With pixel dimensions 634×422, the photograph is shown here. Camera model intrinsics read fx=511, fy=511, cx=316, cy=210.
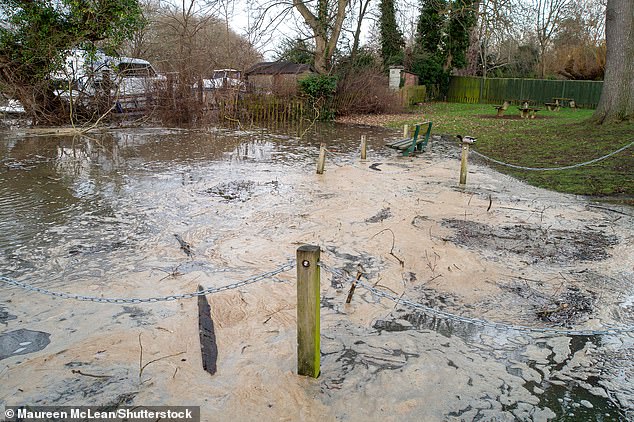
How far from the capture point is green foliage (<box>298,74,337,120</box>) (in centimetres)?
2434

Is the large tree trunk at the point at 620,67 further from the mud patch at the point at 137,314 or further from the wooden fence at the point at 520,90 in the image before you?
the mud patch at the point at 137,314

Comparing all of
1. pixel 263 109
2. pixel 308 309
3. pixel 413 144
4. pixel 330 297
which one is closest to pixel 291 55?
pixel 263 109

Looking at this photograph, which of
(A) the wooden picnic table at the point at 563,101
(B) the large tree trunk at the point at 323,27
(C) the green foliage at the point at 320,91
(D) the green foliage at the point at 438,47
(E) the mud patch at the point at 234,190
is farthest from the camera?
(D) the green foliage at the point at 438,47

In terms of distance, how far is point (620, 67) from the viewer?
1603cm

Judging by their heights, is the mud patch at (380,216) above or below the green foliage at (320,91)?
below

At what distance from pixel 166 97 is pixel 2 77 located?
5989 millimetres

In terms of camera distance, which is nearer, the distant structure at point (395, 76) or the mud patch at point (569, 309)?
the mud patch at point (569, 309)

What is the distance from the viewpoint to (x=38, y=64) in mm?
19438

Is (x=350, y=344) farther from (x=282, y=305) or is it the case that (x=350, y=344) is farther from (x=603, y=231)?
(x=603, y=231)

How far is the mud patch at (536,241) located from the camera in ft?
22.0

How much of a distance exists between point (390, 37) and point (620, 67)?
21.5 meters

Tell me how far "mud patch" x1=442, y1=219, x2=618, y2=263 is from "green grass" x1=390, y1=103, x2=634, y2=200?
2742mm

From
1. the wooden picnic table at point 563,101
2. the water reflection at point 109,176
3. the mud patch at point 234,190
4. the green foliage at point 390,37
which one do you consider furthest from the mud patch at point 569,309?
the green foliage at point 390,37

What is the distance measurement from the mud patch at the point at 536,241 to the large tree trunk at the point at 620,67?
34.2ft
